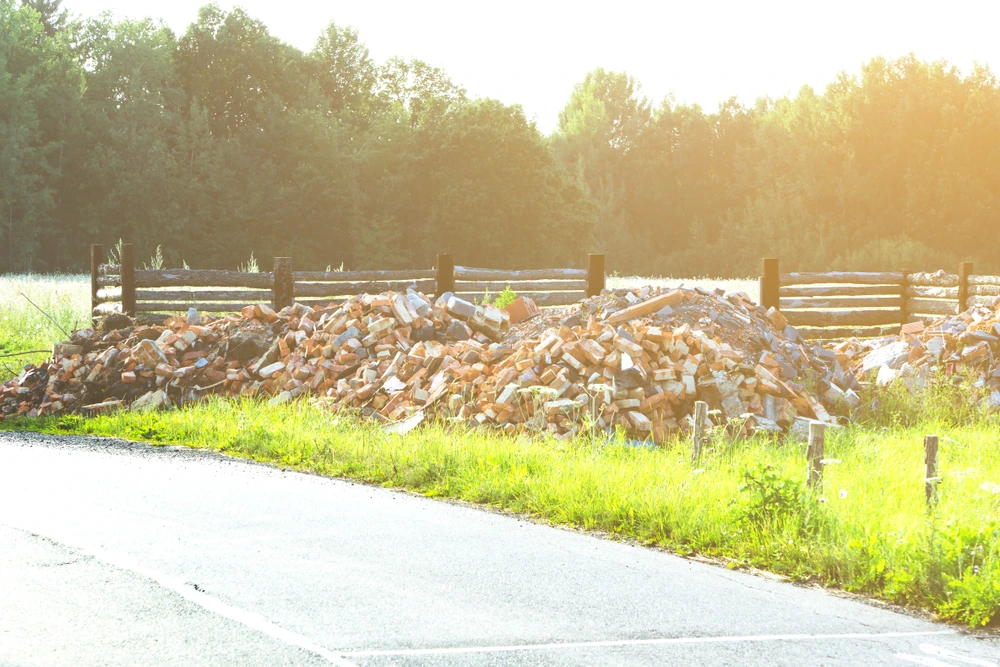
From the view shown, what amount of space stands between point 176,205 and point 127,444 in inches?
1687

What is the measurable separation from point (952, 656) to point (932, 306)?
55.1 ft

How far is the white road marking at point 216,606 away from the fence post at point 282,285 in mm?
10790

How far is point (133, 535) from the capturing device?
23.1ft

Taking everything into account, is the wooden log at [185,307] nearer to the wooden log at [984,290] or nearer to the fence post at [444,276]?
the fence post at [444,276]

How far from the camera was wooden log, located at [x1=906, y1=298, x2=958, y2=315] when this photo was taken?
65.7 ft

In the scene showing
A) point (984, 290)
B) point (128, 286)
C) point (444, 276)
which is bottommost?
point (128, 286)

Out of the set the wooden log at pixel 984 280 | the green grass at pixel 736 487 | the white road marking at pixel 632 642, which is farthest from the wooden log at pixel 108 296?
the wooden log at pixel 984 280

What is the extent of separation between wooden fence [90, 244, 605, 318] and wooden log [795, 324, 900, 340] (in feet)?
Result: 13.5

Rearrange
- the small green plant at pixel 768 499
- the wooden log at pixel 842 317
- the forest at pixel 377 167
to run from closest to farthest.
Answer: the small green plant at pixel 768 499 < the wooden log at pixel 842 317 < the forest at pixel 377 167

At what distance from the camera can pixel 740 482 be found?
7809 millimetres

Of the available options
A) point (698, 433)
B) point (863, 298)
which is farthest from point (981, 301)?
point (698, 433)

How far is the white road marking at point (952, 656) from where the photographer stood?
4.88m

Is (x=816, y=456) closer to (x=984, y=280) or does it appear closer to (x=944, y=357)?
(x=944, y=357)

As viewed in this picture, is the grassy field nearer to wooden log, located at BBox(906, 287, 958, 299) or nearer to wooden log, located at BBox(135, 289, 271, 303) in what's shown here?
wooden log, located at BBox(135, 289, 271, 303)
